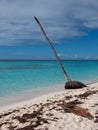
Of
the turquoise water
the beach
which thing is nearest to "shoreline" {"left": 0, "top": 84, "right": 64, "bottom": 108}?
the turquoise water

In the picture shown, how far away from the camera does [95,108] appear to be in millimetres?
8070

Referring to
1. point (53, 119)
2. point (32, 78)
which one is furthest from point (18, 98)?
point (32, 78)

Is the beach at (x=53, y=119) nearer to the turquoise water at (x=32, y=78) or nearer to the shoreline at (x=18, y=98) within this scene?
the shoreline at (x=18, y=98)

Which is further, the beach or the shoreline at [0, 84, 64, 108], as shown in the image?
the shoreline at [0, 84, 64, 108]

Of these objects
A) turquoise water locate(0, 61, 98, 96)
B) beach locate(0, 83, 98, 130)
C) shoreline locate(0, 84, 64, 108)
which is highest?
beach locate(0, 83, 98, 130)

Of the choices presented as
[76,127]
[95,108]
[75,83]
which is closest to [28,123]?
[76,127]

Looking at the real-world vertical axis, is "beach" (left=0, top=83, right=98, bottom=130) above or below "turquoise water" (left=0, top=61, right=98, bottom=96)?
above

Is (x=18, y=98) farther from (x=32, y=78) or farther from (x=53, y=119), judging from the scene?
(x=32, y=78)

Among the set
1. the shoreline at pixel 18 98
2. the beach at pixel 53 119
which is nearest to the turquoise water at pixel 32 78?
the shoreline at pixel 18 98

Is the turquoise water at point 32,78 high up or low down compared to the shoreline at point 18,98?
down

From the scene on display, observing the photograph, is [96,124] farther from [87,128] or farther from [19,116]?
[19,116]

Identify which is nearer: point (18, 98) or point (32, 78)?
point (18, 98)

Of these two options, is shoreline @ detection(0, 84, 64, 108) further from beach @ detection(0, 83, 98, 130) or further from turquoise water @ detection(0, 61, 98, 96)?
beach @ detection(0, 83, 98, 130)

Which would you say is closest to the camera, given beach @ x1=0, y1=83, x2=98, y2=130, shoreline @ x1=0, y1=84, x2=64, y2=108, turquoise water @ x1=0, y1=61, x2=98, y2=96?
beach @ x1=0, y1=83, x2=98, y2=130
